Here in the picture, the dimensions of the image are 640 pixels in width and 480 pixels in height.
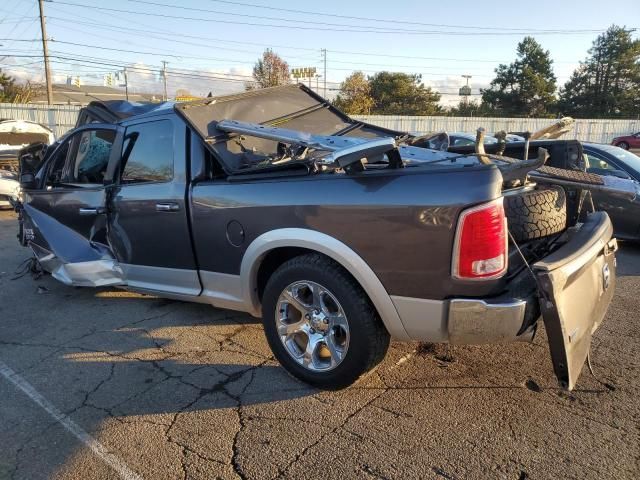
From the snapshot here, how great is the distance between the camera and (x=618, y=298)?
4.93m

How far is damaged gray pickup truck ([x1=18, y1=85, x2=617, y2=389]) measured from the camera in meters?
2.65

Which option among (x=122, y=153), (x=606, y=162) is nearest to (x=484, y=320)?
(x=122, y=153)

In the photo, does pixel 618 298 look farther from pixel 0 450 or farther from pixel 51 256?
pixel 51 256

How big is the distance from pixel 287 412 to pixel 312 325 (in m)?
0.54

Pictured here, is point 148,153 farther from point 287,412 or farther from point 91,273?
point 287,412

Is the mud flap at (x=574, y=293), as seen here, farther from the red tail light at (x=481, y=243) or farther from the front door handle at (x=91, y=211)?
the front door handle at (x=91, y=211)

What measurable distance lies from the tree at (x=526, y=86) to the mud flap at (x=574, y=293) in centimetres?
6749

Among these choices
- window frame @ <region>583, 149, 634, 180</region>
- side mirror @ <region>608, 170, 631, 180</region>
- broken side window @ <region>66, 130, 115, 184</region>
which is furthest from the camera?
window frame @ <region>583, 149, 634, 180</region>

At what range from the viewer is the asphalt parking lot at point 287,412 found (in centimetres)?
258

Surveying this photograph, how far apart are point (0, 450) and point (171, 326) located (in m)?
1.76

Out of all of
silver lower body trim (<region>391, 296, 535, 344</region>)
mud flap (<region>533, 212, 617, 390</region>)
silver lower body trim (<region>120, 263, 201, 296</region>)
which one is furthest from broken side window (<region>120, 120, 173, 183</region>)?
mud flap (<region>533, 212, 617, 390</region>)

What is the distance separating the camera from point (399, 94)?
A: 6347cm

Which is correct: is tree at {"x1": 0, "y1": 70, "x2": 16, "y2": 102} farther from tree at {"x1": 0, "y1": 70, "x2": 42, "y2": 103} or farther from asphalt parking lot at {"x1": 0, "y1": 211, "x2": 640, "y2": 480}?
asphalt parking lot at {"x1": 0, "y1": 211, "x2": 640, "y2": 480}

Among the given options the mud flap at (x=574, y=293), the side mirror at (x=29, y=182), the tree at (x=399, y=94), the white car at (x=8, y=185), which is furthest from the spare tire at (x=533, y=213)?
the tree at (x=399, y=94)
